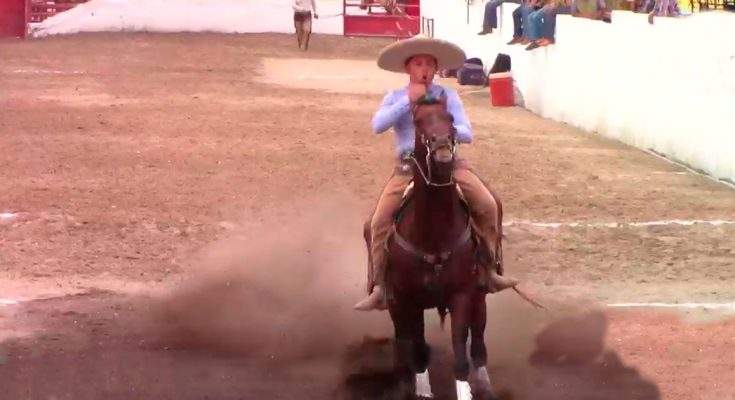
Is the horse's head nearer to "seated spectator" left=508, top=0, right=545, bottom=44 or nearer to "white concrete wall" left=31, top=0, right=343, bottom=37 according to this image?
"seated spectator" left=508, top=0, right=545, bottom=44

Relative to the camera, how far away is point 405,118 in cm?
668

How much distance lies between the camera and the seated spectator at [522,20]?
76.9 feet

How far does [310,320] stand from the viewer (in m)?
8.58

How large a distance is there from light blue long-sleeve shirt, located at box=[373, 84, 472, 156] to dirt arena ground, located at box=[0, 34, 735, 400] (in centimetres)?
148

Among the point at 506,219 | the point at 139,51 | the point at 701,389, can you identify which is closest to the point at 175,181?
the point at 506,219

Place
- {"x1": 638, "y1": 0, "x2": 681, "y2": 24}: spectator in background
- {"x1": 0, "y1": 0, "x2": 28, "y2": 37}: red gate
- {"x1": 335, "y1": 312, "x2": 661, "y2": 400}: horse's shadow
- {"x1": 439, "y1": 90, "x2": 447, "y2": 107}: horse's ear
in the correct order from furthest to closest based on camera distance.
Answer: {"x1": 0, "y1": 0, "x2": 28, "y2": 37}: red gate, {"x1": 638, "y1": 0, "x2": 681, "y2": 24}: spectator in background, {"x1": 335, "y1": 312, "x2": 661, "y2": 400}: horse's shadow, {"x1": 439, "y1": 90, "x2": 447, "y2": 107}: horse's ear

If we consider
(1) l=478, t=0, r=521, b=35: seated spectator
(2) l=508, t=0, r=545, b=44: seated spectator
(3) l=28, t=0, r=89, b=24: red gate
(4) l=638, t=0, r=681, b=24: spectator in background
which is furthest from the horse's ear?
(3) l=28, t=0, r=89, b=24: red gate

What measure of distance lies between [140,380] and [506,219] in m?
5.82

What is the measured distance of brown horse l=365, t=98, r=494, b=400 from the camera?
19.4 feet

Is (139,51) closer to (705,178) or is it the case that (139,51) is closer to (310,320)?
(705,178)

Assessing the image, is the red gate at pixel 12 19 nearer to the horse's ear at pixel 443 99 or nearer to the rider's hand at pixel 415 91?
the rider's hand at pixel 415 91

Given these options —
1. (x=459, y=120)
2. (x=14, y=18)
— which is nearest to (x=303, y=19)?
(x=14, y=18)

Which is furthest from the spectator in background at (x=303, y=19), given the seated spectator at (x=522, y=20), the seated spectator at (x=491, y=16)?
the seated spectator at (x=522, y=20)

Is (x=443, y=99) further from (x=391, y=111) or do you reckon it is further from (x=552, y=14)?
(x=552, y=14)
